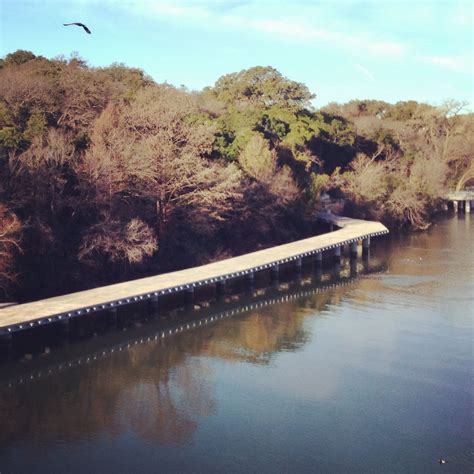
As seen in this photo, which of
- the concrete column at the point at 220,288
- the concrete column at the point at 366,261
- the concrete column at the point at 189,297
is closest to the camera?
the concrete column at the point at 189,297

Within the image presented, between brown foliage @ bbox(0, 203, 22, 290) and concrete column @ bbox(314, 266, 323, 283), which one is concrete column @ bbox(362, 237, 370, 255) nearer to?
concrete column @ bbox(314, 266, 323, 283)

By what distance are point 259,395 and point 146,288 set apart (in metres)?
7.99

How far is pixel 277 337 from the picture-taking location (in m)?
19.6

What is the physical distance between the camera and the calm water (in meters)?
11.8

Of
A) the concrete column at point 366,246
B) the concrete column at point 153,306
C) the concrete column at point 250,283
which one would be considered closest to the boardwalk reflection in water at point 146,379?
the concrete column at point 153,306

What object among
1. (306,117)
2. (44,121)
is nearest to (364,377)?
(44,121)

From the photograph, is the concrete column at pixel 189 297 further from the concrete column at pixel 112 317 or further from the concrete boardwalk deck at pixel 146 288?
the concrete column at pixel 112 317

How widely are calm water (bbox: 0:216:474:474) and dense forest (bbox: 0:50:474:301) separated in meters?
4.34

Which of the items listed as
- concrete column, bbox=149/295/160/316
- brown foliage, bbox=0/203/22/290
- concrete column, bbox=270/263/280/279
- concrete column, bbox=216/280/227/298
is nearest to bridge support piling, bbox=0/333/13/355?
brown foliage, bbox=0/203/22/290

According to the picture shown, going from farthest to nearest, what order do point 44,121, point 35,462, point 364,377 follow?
point 44,121 → point 364,377 → point 35,462

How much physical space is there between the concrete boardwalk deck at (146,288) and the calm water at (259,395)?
1.08 m

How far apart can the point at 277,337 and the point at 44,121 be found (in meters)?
14.0

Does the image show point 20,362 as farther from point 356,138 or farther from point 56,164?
point 356,138

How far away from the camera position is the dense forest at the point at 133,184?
22.5m
